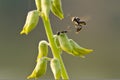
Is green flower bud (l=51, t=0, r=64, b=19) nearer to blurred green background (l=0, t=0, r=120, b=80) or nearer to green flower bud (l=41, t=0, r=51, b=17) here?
green flower bud (l=41, t=0, r=51, b=17)

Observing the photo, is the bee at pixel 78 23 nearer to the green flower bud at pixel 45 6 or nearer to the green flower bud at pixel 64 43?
the green flower bud at pixel 64 43

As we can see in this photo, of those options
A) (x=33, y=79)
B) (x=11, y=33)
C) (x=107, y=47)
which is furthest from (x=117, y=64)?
(x=33, y=79)

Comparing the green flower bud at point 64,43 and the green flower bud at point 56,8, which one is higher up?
the green flower bud at point 56,8

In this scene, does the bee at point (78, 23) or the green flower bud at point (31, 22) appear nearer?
the green flower bud at point (31, 22)

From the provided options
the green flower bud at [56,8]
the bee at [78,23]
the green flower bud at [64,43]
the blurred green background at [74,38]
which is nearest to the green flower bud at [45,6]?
the green flower bud at [56,8]

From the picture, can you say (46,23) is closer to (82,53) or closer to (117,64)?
(82,53)

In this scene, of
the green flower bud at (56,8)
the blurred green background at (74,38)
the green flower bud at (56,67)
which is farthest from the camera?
the blurred green background at (74,38)
